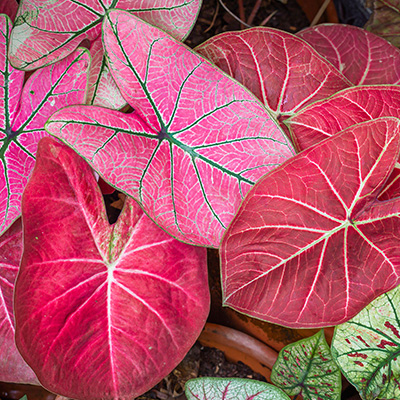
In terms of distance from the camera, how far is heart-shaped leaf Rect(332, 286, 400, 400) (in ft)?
2.98

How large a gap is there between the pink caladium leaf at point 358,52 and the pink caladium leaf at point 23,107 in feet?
2.04

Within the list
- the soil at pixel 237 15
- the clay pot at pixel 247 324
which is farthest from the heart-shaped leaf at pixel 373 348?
the soil at pixel 237 15

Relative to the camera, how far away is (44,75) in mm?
906

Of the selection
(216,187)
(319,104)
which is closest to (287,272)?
(216,187)

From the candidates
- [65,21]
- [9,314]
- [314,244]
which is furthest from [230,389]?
[65,21]

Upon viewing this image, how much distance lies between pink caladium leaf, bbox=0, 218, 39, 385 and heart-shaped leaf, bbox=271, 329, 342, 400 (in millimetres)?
632

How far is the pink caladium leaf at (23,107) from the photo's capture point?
2.89 feet

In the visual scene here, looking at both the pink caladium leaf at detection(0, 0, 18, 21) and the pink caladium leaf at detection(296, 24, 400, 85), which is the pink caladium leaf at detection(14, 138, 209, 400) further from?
the pink caladium leaf at detection(296, 24, 400, 85)

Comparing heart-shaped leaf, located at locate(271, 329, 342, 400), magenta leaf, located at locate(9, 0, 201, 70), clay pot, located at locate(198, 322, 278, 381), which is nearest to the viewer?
magenta leaf, located at locate(9, 0, 201, 70)

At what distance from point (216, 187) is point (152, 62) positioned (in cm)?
29

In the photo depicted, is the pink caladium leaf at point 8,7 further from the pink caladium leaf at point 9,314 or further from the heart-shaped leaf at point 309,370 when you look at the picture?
the heart-shaped leaf at point 309,370

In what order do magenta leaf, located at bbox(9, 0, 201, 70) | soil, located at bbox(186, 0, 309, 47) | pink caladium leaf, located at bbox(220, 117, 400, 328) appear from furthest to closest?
soil, located at bbox(186, 0, 309, 47), magenta leaf, located at bbox(9, 0, 201, 70), pink caladium leaf, located at bbox(220, 117, 400, 328)

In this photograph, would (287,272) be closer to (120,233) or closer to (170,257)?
(170,257)

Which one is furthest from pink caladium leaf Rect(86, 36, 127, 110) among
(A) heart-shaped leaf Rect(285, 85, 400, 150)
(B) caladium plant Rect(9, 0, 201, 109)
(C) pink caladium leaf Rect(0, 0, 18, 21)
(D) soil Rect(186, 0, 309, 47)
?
(D) soil Rect(186, 0, 309, 47)
